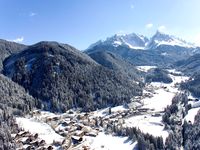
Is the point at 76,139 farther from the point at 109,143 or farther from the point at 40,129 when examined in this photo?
the point at 40,129

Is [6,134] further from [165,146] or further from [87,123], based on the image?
[165,146]

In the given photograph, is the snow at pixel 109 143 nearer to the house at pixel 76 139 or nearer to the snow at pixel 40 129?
the house at pixel 76 139

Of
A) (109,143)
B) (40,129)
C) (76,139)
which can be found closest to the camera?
(76,139)

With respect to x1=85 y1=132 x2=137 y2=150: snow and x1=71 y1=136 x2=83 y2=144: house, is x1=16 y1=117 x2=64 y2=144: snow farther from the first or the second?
x1=85 y1=132 x2=137 y2=150: snow

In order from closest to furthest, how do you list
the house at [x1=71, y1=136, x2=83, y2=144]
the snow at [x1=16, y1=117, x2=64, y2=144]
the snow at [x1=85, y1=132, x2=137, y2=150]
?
1. the snow at [x1=85, y1=132, x2=137, y2=150]
2. the house at [x1=71, y1=136, x2=83, y2=144]
3. the snow at [x1=16, y1=117, x2=64, y2=144]

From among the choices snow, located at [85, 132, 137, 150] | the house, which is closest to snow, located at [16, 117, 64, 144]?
the house

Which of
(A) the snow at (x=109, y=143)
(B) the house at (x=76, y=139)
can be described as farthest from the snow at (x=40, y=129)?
(A) the snow at (x=109, y=143)

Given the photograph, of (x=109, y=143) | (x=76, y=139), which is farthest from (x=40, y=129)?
(x=109, y=143)
